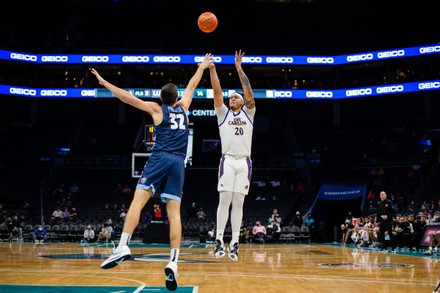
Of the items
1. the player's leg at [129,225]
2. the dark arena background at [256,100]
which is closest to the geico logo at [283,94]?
the dark arena background at [256,100]

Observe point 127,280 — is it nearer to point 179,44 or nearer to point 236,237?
point 236,237

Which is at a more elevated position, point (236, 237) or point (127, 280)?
point (236, 237)

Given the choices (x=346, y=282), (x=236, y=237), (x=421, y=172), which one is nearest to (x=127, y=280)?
(x=236, y=237)

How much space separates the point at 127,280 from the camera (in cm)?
989

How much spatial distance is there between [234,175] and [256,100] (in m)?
35.6

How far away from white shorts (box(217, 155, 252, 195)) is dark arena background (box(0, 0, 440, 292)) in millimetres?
22864

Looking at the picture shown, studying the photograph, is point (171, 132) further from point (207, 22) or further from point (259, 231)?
point (259, 231)

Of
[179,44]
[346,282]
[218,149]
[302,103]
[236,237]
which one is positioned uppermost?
[179,44]

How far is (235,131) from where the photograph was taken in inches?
342

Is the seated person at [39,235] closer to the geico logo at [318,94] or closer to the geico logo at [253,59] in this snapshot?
the geico logo at [253,59]

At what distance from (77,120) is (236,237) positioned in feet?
126

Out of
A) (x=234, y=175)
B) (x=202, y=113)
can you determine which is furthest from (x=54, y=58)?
(x=234, y=175)

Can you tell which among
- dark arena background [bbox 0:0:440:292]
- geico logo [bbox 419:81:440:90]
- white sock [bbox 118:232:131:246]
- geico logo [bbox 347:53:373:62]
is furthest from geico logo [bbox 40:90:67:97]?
white sock [bbox 118:232:131:246]

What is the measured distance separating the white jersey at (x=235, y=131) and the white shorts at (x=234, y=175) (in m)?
0.13
